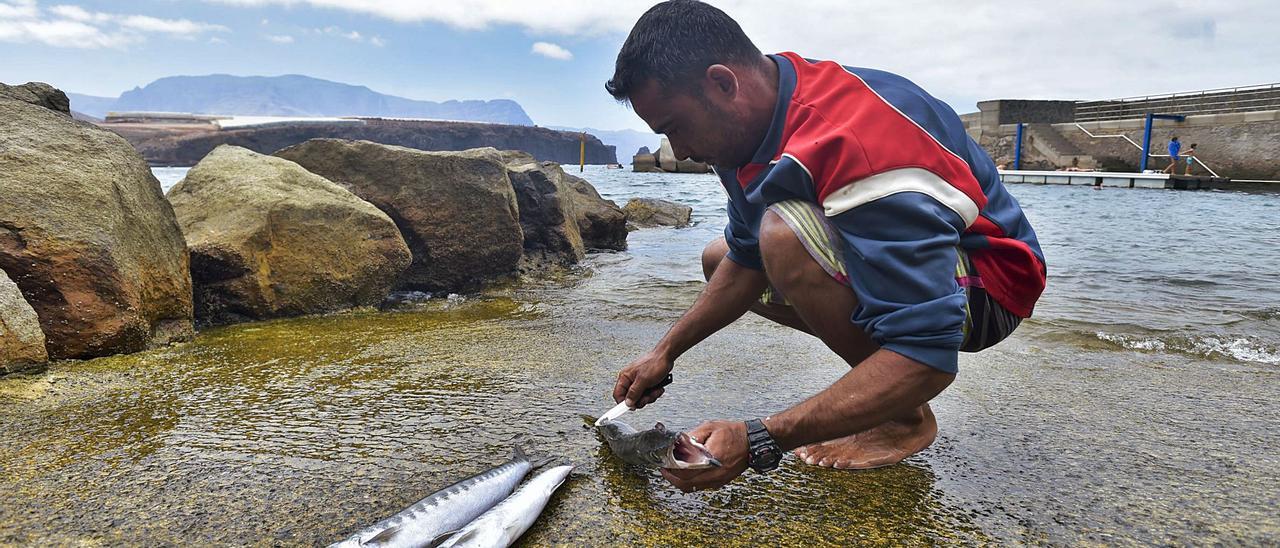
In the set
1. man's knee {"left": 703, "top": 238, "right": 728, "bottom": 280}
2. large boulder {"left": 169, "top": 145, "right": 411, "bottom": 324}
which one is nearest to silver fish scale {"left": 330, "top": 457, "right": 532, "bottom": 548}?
man's knee {"left": 703, "top": 238, "right": 728, "bottom": 280}

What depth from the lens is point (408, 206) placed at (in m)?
6.00

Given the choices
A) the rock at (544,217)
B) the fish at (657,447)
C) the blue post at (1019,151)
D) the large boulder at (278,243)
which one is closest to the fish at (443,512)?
the fish at (657,447)

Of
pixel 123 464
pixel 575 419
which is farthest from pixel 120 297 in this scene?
pixel 575 419

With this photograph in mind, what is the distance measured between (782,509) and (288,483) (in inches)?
53.8

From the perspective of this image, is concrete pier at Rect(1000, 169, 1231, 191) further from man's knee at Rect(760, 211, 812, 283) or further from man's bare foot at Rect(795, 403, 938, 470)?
man's knee at Rect(760, 211, 812, 283)

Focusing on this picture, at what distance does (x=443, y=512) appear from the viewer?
1873 mm

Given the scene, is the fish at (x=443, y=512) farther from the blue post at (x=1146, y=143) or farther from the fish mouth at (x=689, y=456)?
the blue post at (x=1146, y=143)

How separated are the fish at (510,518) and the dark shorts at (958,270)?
2.76 ft

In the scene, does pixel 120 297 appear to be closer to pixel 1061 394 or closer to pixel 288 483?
pixel 288 483

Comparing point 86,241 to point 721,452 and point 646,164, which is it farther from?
point 646,164

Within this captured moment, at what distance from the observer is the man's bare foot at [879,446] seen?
7.52ft

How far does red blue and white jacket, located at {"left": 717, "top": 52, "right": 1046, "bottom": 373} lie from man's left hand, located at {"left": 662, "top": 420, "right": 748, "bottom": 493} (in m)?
0.39

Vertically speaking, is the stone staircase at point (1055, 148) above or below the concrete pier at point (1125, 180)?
above

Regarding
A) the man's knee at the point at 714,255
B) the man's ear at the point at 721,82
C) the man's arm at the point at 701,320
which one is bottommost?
the man's arm at the point at 701,320
